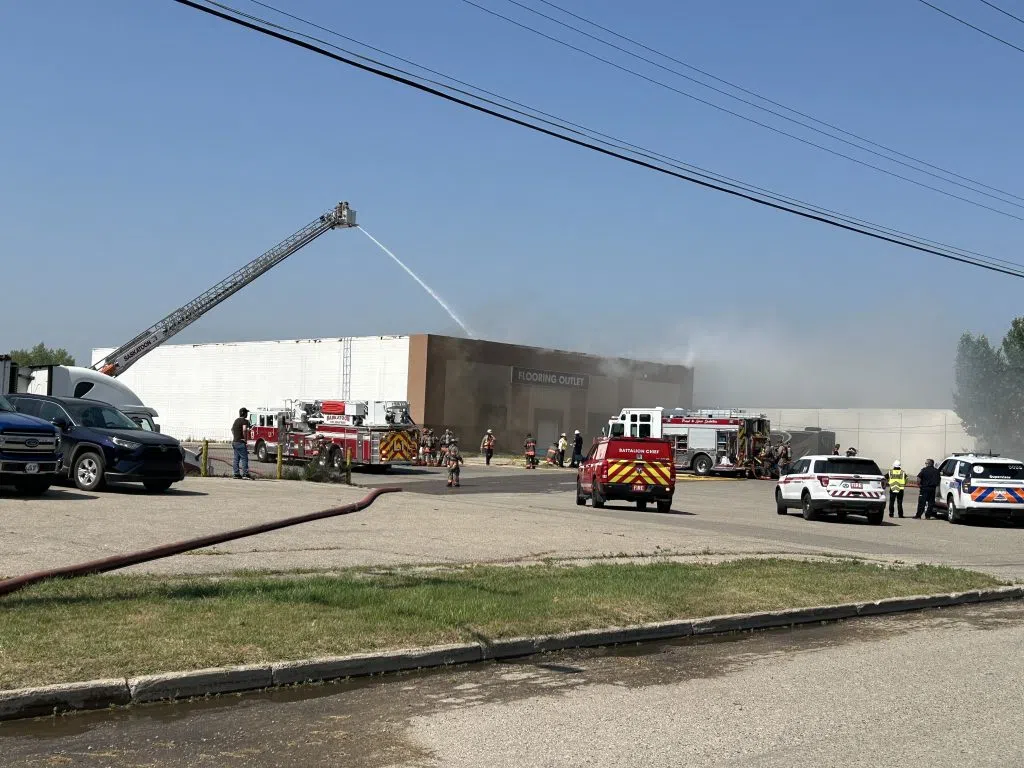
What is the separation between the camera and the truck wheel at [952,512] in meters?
27.9

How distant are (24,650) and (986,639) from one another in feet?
28.3

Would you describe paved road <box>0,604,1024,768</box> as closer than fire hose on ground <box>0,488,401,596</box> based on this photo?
Yes

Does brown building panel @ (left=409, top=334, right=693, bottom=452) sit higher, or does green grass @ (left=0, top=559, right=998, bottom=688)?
brown building panel @ (left=409, top=334, right=693, bottom=452)

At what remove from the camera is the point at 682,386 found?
7794 cm

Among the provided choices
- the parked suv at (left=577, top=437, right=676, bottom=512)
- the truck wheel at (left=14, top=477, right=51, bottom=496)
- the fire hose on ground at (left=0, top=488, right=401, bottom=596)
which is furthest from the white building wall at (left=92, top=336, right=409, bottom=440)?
the fire hose on ground at (left=0, top=488, right=401, bottom=596)

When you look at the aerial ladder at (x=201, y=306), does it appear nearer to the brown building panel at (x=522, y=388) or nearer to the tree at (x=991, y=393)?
the brown building panel at (x=522, y=388)

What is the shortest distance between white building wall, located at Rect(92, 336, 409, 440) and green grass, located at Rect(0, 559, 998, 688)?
Answer: 5159cm

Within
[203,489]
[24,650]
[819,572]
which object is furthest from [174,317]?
[24,650]

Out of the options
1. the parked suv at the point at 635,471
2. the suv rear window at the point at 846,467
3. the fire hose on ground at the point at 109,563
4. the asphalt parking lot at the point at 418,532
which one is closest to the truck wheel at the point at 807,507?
the asphalt parking lot at the point at 418,532

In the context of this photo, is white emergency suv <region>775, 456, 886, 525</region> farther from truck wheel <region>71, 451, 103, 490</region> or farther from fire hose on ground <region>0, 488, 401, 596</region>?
truck wheel <region>71, 451, 103, 490</region>

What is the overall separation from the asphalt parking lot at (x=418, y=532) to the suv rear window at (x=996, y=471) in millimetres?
1291

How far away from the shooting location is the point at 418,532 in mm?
17734

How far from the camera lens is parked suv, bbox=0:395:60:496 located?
1794cm

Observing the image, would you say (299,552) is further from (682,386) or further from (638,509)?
(682,386)
